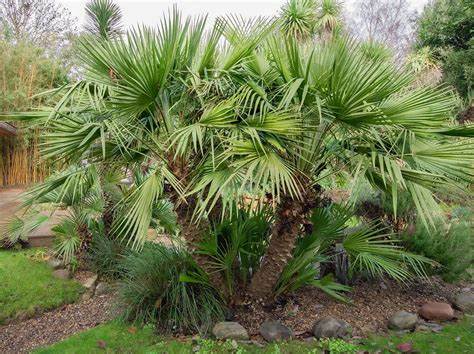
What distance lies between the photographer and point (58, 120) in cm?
373

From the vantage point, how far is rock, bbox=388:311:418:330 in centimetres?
403

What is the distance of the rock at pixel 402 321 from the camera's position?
403 centimetres

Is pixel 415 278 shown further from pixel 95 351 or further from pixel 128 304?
pixel 95 351

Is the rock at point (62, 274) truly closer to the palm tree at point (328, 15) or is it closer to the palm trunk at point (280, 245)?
the palm trunk at point (280, 245)

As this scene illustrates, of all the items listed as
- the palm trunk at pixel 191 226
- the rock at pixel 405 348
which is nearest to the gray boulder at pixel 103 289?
the palm trunk at pixel 191 226

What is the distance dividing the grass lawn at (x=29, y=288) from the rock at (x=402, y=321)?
3667 millimetres

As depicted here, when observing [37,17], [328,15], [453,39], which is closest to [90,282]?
[328,15]

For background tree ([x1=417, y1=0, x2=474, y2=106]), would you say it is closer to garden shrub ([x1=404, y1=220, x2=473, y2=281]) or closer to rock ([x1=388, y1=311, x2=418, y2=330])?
garden shrub ([x1=404, y1=220, x2=473, y2=281])

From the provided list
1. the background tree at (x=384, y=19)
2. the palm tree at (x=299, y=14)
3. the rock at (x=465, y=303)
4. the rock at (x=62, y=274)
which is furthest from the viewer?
the background tree at (x=384, y=19)

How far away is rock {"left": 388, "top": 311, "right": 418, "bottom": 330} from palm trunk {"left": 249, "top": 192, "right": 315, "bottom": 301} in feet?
3.90

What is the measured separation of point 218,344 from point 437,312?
2.26m

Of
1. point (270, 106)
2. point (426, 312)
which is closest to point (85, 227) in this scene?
point (270, 106)

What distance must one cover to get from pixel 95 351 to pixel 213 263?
1.24 meters

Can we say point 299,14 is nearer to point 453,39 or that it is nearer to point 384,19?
point 453,39
